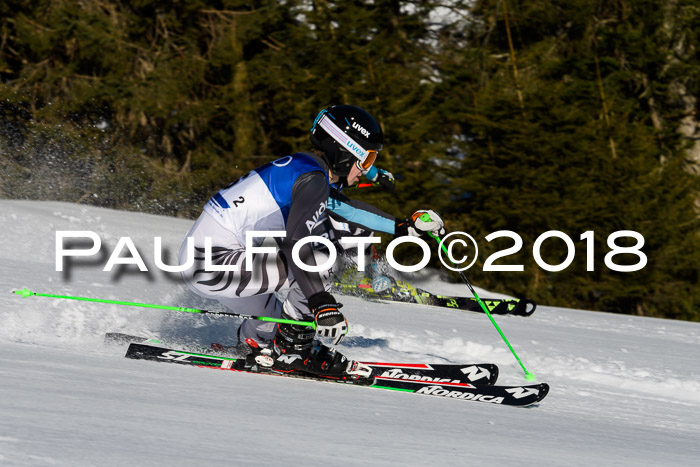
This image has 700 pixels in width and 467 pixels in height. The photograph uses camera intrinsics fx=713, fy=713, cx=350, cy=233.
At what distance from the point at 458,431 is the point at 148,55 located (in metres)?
13.5

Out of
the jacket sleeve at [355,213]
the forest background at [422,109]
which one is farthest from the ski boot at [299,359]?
the forest background at [422,109]

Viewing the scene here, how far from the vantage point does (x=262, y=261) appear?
3469 mm

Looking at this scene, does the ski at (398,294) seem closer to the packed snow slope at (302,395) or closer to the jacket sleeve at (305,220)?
the packed snow slope at (302,395)

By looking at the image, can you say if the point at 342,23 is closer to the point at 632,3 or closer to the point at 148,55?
the point at 148,55

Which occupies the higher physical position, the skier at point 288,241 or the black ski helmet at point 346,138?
the black ski helmet at point 346,138

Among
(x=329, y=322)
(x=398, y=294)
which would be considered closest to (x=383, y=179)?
(x=398, y=294)

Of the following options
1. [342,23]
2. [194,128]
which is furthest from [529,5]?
[194,128]

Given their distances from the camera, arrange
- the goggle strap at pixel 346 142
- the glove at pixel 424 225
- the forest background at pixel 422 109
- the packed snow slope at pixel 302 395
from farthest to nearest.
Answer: the forest background at pixel 422 109 < the glove at pixel 424 225 < the goggle strap at pixel 346 142 < the packed snow slope at pixel 302 395

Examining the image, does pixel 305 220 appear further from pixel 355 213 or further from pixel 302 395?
pixel 355 213

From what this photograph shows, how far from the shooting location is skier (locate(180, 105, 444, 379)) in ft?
10.6

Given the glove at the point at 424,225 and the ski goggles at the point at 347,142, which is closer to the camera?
the ski goggles at the point at 347,142

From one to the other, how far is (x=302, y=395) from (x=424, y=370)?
42.4 inches

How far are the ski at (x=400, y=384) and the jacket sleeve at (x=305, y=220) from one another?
0.61 metres

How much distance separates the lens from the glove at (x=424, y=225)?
4184 mm
